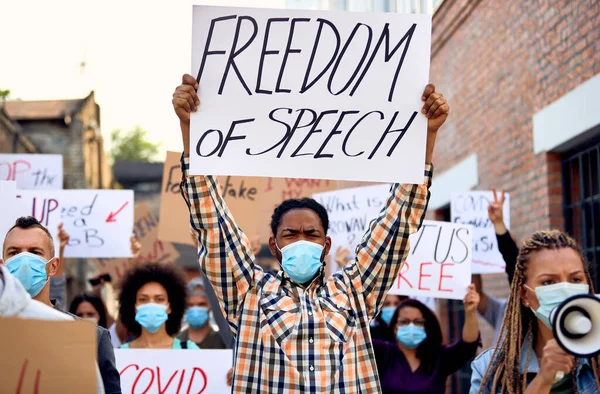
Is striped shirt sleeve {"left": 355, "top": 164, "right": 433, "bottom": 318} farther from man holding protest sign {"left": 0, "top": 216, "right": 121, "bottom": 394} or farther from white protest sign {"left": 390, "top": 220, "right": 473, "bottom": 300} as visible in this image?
white protest sign {"left": 390, "top": 220, "right": 473, "bottom": 300}

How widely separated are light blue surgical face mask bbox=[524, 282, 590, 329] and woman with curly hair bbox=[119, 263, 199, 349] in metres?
2.58

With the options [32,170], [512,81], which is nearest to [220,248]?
[32,170]

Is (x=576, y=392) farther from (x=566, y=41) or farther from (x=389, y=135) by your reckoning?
(x=566, y=41)

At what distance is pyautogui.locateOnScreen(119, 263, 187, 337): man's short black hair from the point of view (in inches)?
207

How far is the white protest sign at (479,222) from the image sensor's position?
6645 millimetres

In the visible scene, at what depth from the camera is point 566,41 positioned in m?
6.69

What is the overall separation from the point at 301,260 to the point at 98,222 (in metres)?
3.98

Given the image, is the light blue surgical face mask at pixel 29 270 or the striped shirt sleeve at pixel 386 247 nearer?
the striped shirt sleeve at pixel 386 247

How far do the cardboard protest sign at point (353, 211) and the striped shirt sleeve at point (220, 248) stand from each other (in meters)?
3.57

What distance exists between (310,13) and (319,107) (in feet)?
1.26

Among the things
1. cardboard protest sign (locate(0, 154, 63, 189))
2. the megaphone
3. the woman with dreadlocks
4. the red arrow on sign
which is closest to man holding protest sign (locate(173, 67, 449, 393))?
the woman with dreadlocks

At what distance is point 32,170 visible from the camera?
7512 millimetres

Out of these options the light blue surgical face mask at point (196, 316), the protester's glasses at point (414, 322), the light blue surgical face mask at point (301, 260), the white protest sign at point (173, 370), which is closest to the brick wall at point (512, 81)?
the protester's glasses at point (414, 322)

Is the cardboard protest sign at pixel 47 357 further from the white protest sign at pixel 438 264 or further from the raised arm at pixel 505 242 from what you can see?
the white protest sign at pixel 438 264
